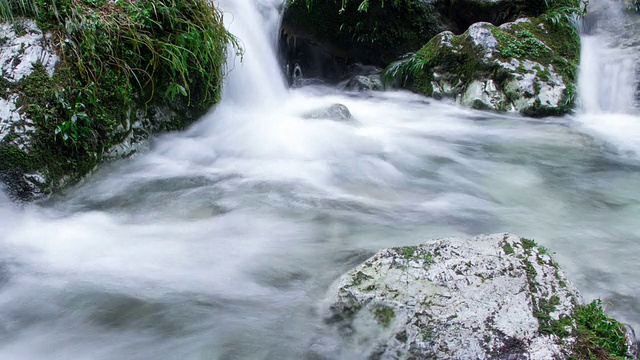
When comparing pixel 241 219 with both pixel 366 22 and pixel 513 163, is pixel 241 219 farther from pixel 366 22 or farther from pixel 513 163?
pixel 366 22

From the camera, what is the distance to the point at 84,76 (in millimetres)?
3666

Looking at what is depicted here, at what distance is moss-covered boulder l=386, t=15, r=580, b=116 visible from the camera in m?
6.30

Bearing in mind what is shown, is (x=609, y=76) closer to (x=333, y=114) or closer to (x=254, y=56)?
(x=333, y=114)

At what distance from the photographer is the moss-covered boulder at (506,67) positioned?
6.30m

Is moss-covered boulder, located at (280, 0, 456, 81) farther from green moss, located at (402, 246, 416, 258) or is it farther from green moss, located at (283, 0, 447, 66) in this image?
green moss, located at (402, 246, 416, 258)

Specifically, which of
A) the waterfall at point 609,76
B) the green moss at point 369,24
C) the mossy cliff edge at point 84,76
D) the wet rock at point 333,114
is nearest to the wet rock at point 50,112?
the mossy cliff edge at point 84,76

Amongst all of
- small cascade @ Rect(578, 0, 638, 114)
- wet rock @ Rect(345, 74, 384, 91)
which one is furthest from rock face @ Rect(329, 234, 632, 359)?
wet rock @ Rect(345, 74, 384, 91)

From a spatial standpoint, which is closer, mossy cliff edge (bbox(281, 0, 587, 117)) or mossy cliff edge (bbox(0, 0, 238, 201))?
mossy cliff edge (bbox(0, 0, 238, 201))

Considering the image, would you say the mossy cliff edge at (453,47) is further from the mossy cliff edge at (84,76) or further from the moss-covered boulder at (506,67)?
the mossy cliff edge at (84,76)

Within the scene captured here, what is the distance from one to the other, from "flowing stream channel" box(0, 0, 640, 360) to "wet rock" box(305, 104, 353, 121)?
0.20 meters

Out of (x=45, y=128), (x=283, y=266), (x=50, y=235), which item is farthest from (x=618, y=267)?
(x=45, y=128)

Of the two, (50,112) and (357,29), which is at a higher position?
(357,29)

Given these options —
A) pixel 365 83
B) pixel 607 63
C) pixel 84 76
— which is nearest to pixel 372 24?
pixel 365 83

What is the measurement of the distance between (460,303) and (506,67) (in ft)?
16.8
